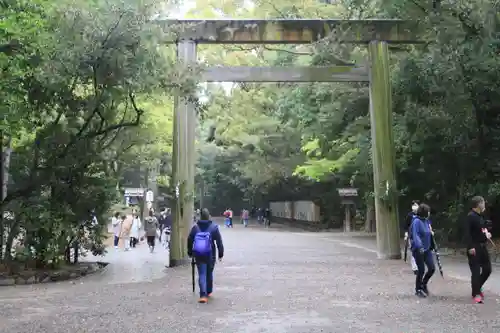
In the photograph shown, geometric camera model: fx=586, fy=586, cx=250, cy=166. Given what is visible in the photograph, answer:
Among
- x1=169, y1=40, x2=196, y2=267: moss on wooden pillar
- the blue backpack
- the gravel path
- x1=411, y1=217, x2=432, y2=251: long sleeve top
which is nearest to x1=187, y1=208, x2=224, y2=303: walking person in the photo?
the blue backpack

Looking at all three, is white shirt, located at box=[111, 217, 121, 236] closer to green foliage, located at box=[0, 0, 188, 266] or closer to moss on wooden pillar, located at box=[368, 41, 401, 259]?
green foliage, located at box=[0, 0, 188, 266]

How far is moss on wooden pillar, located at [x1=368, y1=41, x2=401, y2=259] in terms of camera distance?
1767 centimetres

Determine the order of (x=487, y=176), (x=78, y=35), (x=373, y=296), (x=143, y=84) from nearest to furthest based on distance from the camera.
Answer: (x=373, y=296), (x=78, y=35), (x=143, y=84), (x=487, y=176)

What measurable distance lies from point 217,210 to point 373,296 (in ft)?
227

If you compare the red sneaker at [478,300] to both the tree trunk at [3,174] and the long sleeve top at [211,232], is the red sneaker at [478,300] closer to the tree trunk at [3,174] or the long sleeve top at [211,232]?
the long sleeve top at [211,232]

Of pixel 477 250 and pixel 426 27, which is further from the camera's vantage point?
pixel 426 27

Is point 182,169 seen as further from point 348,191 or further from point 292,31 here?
point 348,191

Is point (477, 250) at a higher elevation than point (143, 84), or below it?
below

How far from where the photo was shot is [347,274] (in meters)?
14.0

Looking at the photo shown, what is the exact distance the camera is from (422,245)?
995cm

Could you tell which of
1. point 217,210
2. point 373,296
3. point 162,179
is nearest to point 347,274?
point 373,296

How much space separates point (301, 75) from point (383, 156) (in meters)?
3.54

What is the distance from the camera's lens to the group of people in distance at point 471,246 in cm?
929

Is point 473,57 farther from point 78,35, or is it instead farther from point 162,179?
point 162,179
